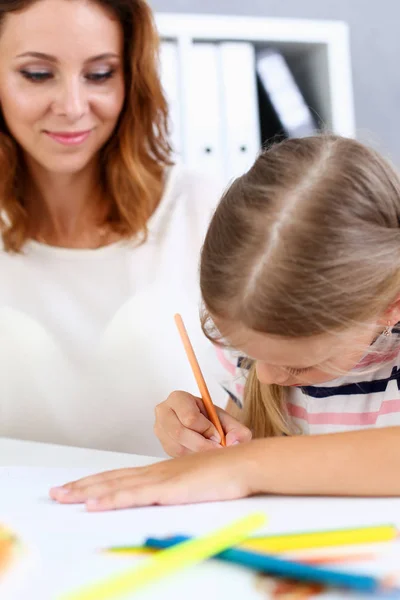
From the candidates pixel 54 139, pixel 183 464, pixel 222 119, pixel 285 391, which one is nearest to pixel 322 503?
pixel 183 464

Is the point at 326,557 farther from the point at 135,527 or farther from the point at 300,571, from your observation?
the point at 135,527

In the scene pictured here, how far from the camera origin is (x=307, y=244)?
666 mm

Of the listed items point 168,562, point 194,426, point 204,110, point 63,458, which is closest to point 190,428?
point 194,426

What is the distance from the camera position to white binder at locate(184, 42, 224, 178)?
5.86 feet

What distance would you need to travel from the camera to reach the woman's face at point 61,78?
3.52 feet

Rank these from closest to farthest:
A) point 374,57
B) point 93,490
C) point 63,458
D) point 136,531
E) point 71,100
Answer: point 136,531, point 93,490, point 63,458, point 71,100, point 374,57

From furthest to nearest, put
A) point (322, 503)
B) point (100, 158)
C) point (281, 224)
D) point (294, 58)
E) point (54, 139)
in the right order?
point (294, 58) → point (100, 158) → point (54, 139) → point (281, 224) → point (322, 503)

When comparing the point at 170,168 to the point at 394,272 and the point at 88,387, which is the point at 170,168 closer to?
the point at 88,387

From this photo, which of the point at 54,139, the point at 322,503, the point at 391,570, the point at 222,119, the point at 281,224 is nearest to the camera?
the point at 391,570

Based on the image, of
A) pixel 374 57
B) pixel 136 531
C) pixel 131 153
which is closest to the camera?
pixel 136 531

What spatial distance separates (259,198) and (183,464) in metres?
0.25

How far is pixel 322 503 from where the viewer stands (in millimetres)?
582

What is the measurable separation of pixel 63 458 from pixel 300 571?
48cm

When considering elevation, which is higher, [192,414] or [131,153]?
[131,153]
